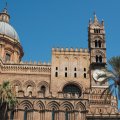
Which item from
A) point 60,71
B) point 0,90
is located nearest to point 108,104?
point 60,71

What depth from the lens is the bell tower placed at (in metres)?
58.7

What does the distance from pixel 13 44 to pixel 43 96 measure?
24730 mm

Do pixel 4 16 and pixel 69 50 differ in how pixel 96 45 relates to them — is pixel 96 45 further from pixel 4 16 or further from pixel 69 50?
pixel 4 16

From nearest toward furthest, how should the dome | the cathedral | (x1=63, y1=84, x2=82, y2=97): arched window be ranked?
1. the cathedral
2. (x1=63, y1=84, x2=82, y2=97): arched window
3. the dome

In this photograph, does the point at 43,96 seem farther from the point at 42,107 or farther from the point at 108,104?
the point at 108,104

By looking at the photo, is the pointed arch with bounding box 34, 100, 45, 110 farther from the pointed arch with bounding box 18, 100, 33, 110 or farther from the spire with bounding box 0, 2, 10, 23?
the spire with bounding box 0, 2, 10, 23

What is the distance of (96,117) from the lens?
42.0 metres

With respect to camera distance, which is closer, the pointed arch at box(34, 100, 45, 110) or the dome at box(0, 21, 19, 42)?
the pointed arch at box(34, 100, 45, 110)

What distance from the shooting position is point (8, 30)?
68.4 metres

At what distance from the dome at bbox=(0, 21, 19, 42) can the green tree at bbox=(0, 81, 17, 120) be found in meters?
27.8

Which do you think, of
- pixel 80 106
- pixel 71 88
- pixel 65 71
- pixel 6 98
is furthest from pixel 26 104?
pixel 65 71

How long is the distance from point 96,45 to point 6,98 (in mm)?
26532

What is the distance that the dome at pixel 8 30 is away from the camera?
67250 millimetres

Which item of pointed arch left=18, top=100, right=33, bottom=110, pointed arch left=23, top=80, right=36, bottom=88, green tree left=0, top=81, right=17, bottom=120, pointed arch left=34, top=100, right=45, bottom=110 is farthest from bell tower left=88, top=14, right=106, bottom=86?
green tree left=0, top=81, right=17, bottom=120
